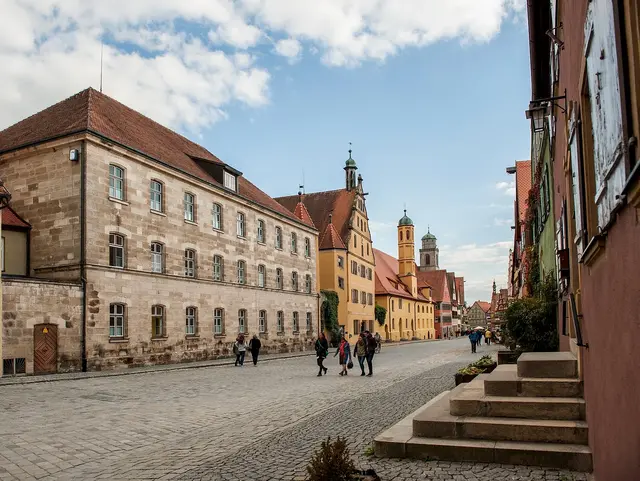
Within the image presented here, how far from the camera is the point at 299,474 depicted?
21.7 feet

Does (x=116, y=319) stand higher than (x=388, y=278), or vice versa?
(x=388, y=278)

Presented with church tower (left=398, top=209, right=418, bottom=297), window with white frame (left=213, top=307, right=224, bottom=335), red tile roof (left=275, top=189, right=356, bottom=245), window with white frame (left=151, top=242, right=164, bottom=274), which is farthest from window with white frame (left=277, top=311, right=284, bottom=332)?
church tower (left=398, top=209, right=418, bottom=297)

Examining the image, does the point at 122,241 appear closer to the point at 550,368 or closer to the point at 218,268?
the point at 218,268

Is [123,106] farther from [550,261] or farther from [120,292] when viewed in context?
[550,261]

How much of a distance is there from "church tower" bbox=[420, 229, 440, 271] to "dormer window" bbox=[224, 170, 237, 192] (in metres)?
90.5

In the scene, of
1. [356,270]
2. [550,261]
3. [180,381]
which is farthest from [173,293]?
[356,270]

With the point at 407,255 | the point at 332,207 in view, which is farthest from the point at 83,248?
the point at 407,255

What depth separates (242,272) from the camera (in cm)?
3616

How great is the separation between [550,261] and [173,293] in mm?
19319

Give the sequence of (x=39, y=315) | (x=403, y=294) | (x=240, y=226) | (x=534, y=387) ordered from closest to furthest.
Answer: (x=534, y=387)
(x=39, y=315)
(x=240, y=226)
(x=403, y=294)

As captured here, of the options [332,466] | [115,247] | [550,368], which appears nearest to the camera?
[332,466]

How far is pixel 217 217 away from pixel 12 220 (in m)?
11.2

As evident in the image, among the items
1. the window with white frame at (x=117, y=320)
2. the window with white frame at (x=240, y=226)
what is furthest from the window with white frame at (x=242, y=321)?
the window with white frame at (x=117, y=320)

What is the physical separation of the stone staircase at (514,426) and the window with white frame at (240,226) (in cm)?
2832
